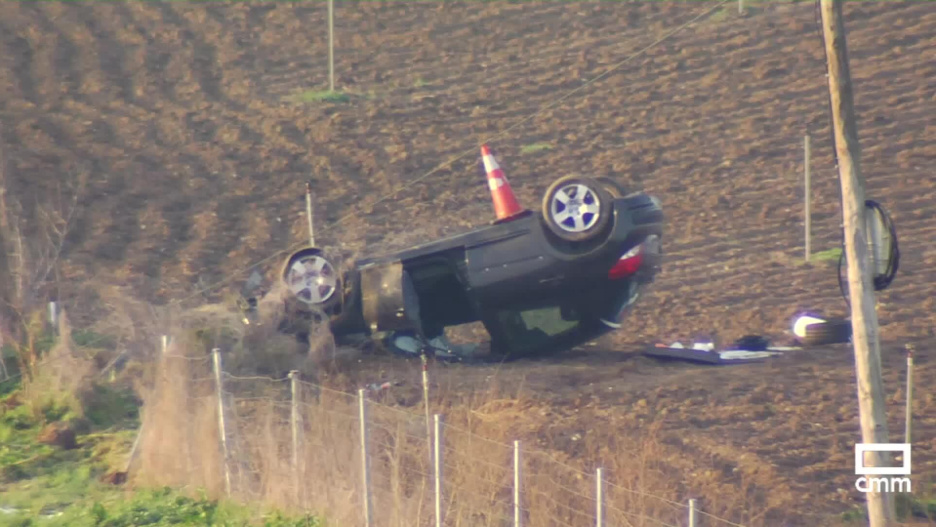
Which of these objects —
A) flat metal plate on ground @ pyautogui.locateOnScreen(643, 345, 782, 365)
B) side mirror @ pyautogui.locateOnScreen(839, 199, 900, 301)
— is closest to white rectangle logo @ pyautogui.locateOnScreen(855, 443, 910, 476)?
side mirror @ pyautogui.locateOnScreen(839, 199, 900, 301)

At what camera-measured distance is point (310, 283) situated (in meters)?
13.3

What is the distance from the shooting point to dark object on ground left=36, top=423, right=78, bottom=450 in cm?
1188

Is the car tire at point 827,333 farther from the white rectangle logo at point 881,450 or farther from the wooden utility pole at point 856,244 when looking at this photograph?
the wooden utility pole at point 856,244

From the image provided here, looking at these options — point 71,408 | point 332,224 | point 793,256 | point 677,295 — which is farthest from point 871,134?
point 71,408

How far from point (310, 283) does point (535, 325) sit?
2.22 m

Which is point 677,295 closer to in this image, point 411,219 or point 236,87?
point 411,219

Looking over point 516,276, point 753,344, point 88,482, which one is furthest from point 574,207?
point 88,482

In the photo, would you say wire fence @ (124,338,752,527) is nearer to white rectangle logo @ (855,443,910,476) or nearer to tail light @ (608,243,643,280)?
white rectangle logo @ (855,443,910,476)

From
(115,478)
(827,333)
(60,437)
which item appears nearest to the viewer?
(115,478)

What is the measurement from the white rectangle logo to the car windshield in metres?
3.46

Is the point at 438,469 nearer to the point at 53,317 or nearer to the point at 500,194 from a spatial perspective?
the point at 500,194

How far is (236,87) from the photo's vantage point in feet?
83.8

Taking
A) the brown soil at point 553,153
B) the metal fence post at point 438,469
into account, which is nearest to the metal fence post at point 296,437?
the metal fence post at point 438,469

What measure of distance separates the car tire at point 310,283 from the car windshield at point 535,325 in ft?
5.32
